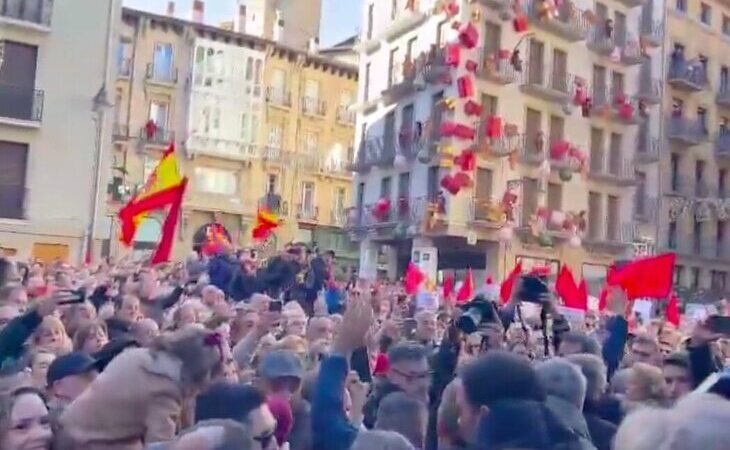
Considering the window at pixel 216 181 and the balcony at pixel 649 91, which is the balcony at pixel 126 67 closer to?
the window at pixel 216 181

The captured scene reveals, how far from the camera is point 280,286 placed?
12.6m

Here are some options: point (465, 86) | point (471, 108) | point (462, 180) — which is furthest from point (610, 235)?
point (465, 86)

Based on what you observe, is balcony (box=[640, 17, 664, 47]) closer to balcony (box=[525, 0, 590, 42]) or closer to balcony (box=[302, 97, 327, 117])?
balcony (box=[525, 0, 590, 42])

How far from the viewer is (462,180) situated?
30.9m

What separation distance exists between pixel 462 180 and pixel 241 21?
84.1 ft

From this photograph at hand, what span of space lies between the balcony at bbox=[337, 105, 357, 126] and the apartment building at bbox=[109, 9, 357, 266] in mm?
765

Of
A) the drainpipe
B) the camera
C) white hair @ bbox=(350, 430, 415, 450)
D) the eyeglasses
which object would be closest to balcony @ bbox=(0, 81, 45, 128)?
the drainpipe

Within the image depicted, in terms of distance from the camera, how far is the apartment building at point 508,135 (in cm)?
3173

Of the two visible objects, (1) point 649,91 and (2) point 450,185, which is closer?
(2) point 450,185

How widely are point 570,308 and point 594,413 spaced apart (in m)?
6.86

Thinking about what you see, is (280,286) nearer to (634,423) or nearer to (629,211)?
(634,423)

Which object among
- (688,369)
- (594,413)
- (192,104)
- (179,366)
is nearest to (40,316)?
(179,366)

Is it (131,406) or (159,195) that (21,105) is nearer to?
(159,195)

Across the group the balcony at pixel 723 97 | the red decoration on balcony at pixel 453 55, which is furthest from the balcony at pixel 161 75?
the balcony at pixel 723 97
